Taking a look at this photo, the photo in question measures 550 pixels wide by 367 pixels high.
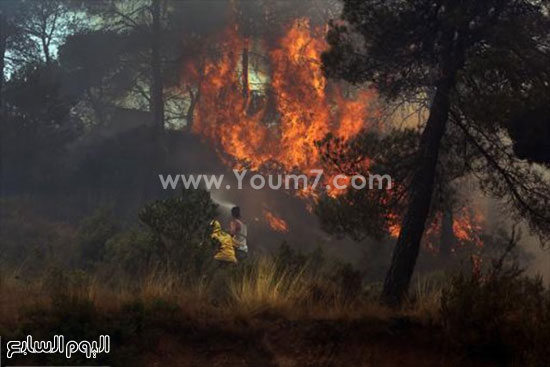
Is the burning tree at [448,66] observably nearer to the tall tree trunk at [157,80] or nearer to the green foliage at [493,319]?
the green foliage at [493,319]

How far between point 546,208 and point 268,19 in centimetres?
2096

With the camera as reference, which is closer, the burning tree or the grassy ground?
the grassy ground

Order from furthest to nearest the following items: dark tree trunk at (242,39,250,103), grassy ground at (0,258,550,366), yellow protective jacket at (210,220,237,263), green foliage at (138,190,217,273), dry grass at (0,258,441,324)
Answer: dark tree trunk at (242,39,250,103) < yellow protective jacket at (210,220,237,263) < green foliage at (138,190,217,273) < dry grass at (0,258,441,324) < grassy ground at (0,258,550,366)

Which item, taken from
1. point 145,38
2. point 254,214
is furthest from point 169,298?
point 145,38

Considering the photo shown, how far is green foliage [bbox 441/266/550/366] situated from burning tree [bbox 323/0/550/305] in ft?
7.33

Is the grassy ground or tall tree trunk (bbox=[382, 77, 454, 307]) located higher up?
tall tree trunk (bbox=[382, 77, 454, 307])

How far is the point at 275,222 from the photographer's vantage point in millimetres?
23719

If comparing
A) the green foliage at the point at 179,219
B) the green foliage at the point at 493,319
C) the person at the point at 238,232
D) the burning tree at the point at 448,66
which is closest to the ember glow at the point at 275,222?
the person at the point at 238,232

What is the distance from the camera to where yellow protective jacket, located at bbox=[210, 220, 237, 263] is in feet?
36.7

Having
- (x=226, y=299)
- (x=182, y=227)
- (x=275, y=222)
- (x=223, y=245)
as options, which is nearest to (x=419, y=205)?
(x=226, y=299)

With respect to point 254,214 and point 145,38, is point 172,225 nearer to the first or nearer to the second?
point 254,214

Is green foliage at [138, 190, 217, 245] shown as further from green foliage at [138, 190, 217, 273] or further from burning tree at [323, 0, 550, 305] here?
burning tree at [323, 0, 550, 305]

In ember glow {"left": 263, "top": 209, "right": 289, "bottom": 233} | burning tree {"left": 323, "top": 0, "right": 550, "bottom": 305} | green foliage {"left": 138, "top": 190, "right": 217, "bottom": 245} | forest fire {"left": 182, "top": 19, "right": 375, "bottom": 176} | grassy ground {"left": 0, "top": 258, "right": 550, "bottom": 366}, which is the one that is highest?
forest fire {"left": 182, "top": 19, "right": 375, "bottom": 176}

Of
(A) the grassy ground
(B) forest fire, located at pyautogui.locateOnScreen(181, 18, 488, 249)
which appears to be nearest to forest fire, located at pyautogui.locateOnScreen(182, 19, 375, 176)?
(B) forest fire, located at pyautogui.locateOnScreen(181, 18, 488, 249)
